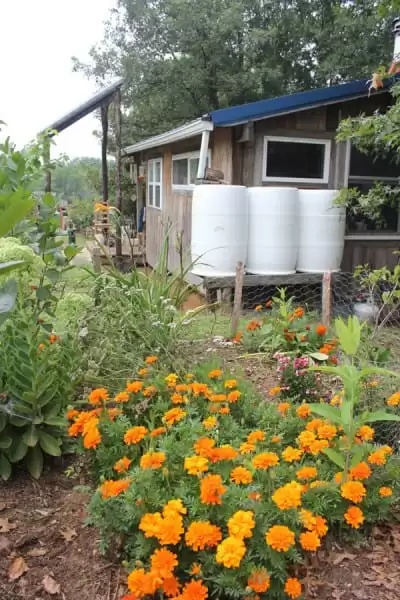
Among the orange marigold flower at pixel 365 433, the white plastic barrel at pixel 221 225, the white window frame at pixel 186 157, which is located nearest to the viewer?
the orange marigold flower at pixel 365 433

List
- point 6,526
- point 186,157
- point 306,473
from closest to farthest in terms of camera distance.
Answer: point 306,473 < point 6,526 < point 186,157

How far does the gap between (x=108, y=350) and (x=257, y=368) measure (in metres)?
1.20

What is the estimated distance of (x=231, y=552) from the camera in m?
1.44

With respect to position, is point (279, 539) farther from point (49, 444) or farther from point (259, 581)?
point (49, 444)

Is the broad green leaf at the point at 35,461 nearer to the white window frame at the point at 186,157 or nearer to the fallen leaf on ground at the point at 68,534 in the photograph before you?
the fallen leaf on ground at the point at 68,534

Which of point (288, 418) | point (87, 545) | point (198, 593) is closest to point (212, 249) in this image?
point (288, 418)

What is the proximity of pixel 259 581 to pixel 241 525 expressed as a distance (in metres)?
0.15

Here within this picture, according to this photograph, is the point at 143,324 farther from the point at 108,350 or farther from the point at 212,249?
the point at 212,249

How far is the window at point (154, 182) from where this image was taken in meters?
11.7

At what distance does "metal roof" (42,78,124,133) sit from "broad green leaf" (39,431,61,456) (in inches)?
292

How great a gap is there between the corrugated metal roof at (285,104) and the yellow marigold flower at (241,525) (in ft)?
17.9

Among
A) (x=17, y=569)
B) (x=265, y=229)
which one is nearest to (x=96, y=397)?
(x=17, y=569)

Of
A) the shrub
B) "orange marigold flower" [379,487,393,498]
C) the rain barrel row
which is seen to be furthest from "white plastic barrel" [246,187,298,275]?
"orange marigold flower" [379,487,393,498]

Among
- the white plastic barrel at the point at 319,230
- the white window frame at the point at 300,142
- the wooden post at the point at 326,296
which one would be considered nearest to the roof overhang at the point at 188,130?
the white window frame at the point at 300,142
